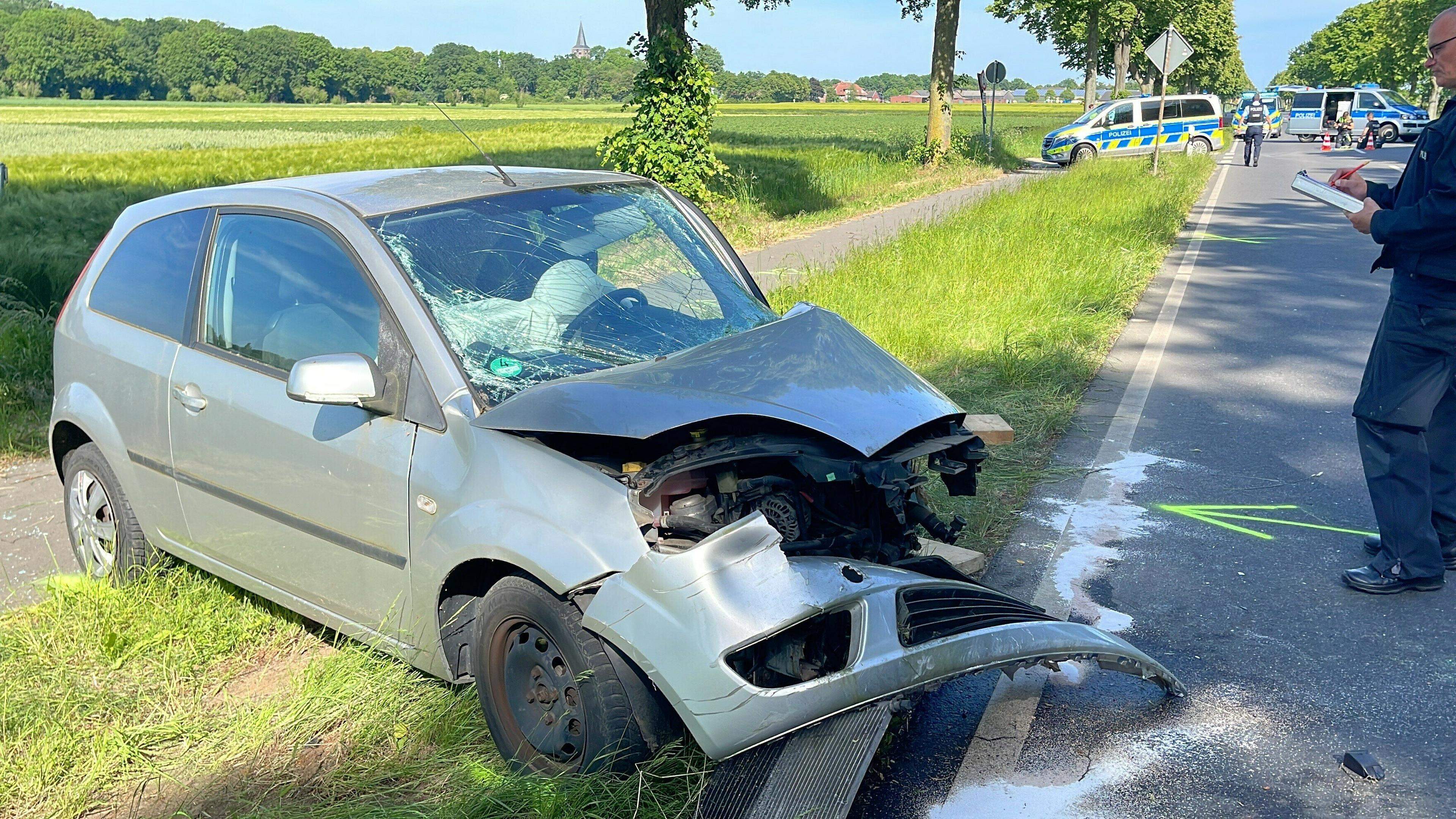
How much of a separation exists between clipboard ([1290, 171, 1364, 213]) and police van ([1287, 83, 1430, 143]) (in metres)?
47.0

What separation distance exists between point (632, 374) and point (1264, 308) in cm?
937

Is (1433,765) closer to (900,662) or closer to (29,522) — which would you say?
(900,662)

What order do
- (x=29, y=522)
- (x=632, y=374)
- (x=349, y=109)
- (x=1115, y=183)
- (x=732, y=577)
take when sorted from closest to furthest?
1. (x=732, y=577)
2. (x=632, y=374)
3. (x=29, y=522)
4. (x=1115, y=183)
5. (x=349, y=109)

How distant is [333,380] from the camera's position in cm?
312

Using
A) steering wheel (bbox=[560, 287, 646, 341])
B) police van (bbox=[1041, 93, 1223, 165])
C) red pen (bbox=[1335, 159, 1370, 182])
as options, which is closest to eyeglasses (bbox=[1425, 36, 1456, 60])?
red pen (bbox=[1335, 159, 1370, 182])

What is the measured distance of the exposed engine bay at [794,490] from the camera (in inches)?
116


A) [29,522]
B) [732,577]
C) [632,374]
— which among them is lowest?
[29,522]

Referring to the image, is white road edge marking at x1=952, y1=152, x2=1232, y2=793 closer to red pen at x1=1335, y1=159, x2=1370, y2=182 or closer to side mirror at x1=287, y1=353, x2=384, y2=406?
red pen at x1=1335, y1=159, x2=1370, y2=182

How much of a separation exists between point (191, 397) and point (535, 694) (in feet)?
5.69

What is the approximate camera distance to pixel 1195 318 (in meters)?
10.4

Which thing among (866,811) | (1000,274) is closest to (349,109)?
(1000,274)

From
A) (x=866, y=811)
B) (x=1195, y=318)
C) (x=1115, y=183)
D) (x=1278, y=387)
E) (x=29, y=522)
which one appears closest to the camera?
(x=866, y=811)

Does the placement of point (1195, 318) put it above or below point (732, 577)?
below

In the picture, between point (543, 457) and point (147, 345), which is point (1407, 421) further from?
point (147, 345)
